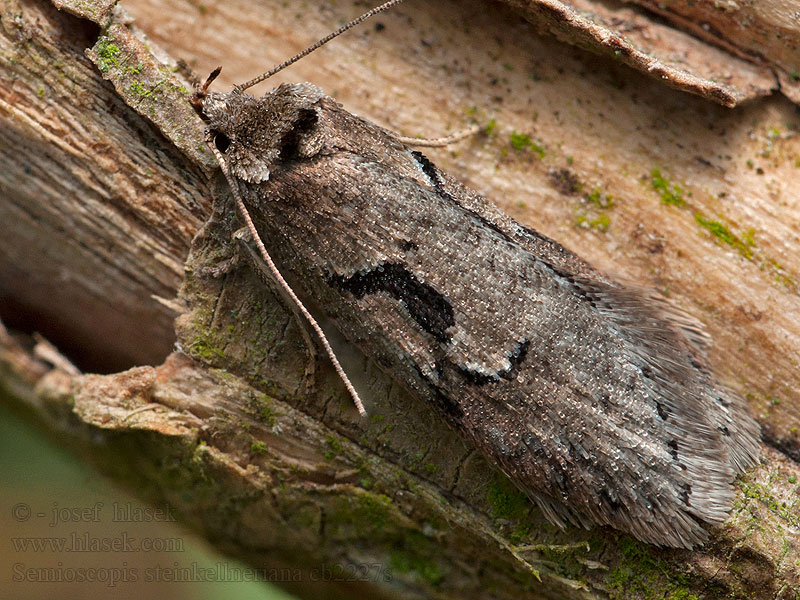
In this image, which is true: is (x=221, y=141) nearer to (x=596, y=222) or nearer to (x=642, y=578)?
(x=596, y=222)

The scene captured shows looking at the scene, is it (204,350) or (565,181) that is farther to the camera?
(565,181)

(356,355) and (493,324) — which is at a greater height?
(493,324)

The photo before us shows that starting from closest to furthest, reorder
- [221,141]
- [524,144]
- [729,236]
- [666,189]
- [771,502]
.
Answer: [771,502]
[221,141]
[729,236]
[666,189]
[524,144]

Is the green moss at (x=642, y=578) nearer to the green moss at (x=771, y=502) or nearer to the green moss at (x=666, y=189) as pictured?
the green moss at (x=771, y=502)

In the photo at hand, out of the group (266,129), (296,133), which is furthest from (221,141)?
(296,133)

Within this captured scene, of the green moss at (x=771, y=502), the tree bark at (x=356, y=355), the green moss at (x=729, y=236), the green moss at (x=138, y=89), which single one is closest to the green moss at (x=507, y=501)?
the tree bark at (x=356, y=355)

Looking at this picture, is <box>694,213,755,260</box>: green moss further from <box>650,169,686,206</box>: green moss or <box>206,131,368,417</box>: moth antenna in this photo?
<box>206,131,368,417</box>: moth antenna
